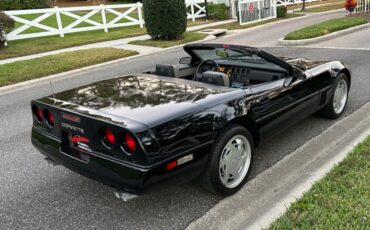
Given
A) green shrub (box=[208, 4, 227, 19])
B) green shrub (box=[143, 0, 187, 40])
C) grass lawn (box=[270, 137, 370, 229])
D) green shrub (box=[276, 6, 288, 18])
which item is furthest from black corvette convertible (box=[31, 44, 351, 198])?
green shrub (box=[208, 4, 227, 19])

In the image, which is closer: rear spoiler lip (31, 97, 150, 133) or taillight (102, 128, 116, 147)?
rear spoiler lip (31, 97, 150, 133)

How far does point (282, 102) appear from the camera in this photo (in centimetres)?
390

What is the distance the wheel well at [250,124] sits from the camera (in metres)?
3.38

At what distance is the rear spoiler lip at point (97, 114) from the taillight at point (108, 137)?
9 cm

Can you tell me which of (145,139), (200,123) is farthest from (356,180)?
(145,139)

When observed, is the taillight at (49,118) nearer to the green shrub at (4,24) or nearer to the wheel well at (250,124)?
the wheel well at (250,124)

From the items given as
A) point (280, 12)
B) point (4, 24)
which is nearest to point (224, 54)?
point (4, 24)

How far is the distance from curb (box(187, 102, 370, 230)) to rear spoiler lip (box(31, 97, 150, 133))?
36.8 inches

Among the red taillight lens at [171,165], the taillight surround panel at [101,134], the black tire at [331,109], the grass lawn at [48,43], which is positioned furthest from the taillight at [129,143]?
the grass lawn at [48,43]

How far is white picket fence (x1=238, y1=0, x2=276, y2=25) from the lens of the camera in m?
20.5

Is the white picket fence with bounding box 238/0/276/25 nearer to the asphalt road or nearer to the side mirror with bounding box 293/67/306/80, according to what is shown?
the asphalt road

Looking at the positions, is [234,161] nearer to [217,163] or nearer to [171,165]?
[217,163]

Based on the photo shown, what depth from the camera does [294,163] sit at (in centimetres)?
396

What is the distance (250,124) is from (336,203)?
1.03 metres
